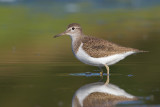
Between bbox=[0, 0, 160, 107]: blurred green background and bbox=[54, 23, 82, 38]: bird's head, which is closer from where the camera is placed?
bbox=[0, 0, 160, 107]: blurred green background

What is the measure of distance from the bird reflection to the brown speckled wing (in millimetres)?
1712

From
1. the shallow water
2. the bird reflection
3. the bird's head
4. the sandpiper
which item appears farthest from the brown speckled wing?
the bird reflection

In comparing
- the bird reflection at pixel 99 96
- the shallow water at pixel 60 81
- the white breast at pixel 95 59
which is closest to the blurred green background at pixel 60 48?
the shallow water at pixel 60 81

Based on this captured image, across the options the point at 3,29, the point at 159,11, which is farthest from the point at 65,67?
the point at 159,11

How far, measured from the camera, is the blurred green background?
33.4ft

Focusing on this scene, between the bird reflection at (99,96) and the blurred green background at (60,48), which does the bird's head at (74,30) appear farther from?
the bird reflection at (99,96)

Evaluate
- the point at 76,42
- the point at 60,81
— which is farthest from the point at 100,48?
the point at 60,81

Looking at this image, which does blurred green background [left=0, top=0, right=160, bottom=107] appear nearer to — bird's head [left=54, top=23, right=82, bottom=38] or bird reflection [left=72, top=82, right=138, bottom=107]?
bird reflection [left=72, top=82, right=138, bottom=107]

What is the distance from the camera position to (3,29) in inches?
1027

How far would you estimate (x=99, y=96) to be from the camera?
9.48 m

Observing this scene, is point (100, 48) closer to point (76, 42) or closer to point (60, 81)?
A: point (76, 42)

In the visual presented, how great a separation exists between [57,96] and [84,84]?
1.53m

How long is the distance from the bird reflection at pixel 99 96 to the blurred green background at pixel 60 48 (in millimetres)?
219

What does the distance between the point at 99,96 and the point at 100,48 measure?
3202 mm
